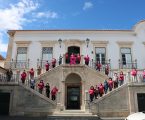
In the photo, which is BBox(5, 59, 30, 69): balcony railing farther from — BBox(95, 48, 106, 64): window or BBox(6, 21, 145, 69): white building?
BBox(95, 48, 106, 64): window

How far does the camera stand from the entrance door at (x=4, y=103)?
19217 millimetres

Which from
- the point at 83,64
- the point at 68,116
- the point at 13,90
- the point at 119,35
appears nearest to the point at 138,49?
the point at 119,35

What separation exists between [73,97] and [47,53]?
5.65m

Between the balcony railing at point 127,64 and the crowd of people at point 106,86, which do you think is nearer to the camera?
the crowd of people at point 106,86

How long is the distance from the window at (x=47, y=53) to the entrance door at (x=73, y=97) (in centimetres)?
419

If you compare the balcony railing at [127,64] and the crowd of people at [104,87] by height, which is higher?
the balcony railing at [127,64]

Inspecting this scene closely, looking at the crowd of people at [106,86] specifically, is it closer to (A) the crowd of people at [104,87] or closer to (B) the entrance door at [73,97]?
(A) the crowd of people at [104,87]

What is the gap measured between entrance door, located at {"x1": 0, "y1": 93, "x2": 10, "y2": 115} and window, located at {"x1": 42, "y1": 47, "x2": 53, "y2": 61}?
6.92 metres

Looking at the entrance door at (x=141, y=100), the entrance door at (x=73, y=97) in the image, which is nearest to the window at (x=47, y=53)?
the entrance door at (x=73, y=97)

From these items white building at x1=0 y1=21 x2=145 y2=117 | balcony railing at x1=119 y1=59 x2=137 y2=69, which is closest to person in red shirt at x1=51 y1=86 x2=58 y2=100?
white building at x1=0 y1=21 x2=145 y2=117

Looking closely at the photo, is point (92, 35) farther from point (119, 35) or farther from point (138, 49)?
point (138, 49)

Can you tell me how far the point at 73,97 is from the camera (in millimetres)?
22859

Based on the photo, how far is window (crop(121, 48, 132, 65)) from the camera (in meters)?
25.2

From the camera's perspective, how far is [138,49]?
1006 inches
